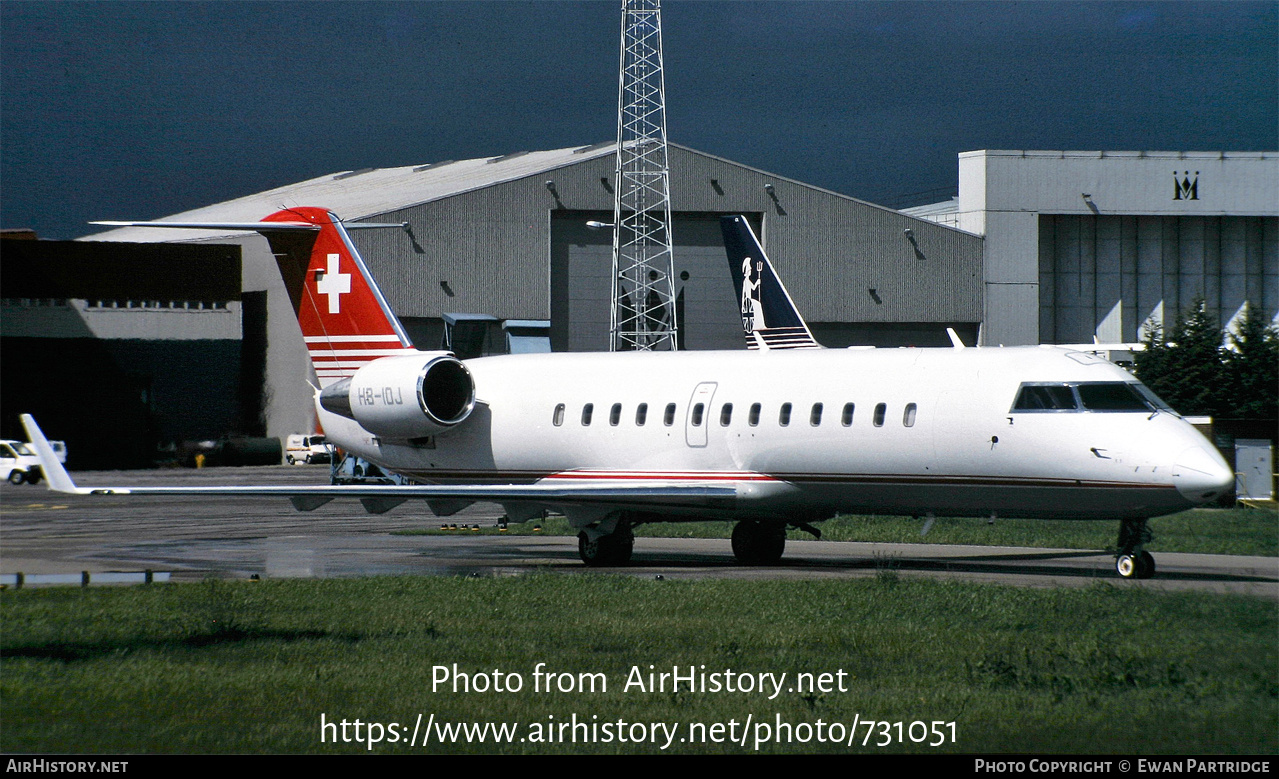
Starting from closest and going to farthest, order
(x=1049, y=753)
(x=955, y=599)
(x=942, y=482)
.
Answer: (x=1049, y=753) → (x=955, y=599) → (x=942, y=482)

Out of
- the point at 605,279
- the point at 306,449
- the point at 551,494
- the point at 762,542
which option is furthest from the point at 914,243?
the point at 551,494

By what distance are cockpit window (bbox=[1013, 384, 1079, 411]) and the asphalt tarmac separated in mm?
2166

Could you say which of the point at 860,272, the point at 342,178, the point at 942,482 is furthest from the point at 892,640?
the point at 342,178

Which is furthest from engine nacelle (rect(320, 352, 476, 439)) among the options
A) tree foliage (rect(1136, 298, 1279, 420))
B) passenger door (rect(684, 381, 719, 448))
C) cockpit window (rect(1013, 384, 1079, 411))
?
tree foliage (rect(1136, 298, 1279, 420))

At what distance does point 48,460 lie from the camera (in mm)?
16703

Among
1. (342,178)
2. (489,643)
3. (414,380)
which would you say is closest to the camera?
(489,643)

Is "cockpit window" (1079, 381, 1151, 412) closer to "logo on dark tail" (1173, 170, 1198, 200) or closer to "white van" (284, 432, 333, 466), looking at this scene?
"white van" (284, 432, 333, 466)

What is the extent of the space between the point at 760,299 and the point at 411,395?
15710 millimetres

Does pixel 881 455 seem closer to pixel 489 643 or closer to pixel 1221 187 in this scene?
pixel 489 643

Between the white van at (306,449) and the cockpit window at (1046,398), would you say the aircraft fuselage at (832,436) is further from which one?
the white van at (306,449)

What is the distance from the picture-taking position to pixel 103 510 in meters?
38.0

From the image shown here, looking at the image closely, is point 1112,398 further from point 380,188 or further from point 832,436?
point 380,188

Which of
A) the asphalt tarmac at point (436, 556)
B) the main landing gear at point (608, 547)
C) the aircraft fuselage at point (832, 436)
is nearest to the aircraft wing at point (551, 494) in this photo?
the aircraft fuselage at point (832, 436)

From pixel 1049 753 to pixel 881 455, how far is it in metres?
11.5
